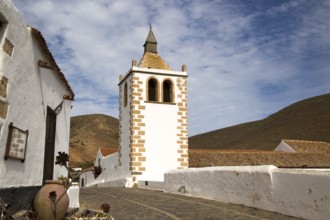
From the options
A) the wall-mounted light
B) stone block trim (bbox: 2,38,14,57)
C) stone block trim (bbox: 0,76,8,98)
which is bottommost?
stone block trim (bbox: 0,76,8,98)

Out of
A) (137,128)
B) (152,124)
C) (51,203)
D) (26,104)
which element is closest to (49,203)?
(51,203)

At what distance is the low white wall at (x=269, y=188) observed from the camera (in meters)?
5.88

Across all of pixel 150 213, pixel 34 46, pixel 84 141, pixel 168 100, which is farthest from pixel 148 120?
pixel 84 141

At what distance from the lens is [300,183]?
6.35m

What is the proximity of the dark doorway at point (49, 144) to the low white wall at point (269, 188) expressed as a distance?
4.76m

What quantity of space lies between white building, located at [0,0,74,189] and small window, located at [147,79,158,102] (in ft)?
34.2

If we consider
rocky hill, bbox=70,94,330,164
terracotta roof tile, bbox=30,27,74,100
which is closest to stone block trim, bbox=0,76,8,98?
terracotta roof tile, bbox=30,27,74,100

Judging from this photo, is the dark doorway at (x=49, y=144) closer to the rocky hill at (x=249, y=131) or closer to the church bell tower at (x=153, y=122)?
the church bell tower at (x=153, y=122)

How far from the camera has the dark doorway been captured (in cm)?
763

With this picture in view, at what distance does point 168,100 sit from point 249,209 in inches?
459

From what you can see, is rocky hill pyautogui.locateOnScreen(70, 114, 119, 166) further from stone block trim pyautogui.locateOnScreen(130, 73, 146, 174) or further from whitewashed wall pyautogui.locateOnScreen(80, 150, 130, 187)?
stone block trim pyautogui.locateOnScreen(130, 73, 146, 174)

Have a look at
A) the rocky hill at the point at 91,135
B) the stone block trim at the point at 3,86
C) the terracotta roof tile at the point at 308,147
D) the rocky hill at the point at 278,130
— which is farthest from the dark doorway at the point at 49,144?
the rocky hill at the point at 278,130

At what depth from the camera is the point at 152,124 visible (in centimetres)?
1816

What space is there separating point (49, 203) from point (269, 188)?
4706 millimetres
